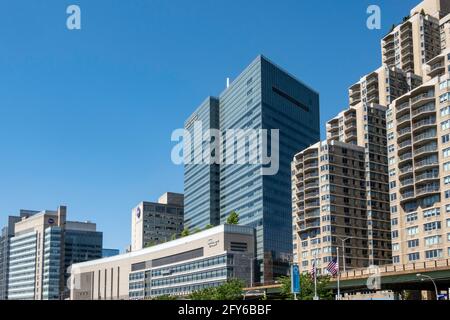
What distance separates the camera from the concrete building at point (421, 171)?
15688cm

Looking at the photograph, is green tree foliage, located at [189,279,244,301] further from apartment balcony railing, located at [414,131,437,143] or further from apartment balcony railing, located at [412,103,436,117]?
apartment balcony railing, located at [412,103,436,117]

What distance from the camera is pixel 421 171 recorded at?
541 ft

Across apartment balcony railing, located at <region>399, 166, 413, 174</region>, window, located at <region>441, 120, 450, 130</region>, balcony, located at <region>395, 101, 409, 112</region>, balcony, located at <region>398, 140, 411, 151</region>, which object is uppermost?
balcony, located at <region>395, 101, 409, 112</region>

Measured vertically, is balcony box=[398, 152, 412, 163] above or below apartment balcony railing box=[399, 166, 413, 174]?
above

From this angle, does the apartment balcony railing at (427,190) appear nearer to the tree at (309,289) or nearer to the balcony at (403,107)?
the balcony at (403,107)

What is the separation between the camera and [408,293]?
159625 millimetres

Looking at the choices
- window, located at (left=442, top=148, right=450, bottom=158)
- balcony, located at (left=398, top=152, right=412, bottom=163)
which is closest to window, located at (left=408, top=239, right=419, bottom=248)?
balcony, located at (left=398, top=152, right=412, bottom=163)

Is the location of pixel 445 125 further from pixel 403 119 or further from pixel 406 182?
pixel 406 182

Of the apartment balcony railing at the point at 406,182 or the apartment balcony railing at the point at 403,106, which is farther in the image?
the apartment balcony railing at the point at 403,106

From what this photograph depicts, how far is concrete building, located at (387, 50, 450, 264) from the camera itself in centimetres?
15688

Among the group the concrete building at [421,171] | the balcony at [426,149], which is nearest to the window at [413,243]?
the concrete building at [421,171]

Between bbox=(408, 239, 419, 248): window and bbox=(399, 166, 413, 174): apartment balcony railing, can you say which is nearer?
bbox=(408, 239, 419, 248): window
